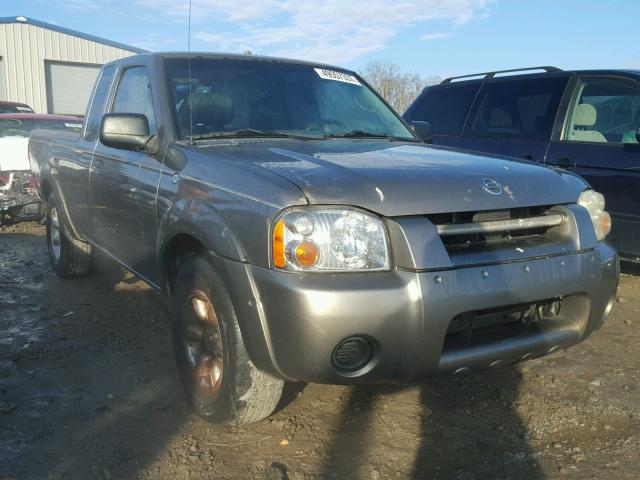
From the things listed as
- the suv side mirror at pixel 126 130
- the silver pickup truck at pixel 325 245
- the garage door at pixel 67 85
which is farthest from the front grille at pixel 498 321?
the garage door at pixel 67 85

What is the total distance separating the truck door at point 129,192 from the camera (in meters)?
3.24

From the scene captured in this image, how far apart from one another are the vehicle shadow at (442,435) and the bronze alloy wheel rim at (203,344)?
62 cm

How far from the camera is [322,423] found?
290 cm

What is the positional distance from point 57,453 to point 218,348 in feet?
2.72

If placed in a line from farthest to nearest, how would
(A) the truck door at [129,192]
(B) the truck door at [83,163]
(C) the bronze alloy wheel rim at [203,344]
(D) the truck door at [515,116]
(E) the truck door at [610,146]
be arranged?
1. (D) the truck door at [515,116]
2. (E) the truck door at [610,146]
3. (B) the truck door at [83,163]
4. (A) the truck door at [129,192]
5. (C) the bronze alloy wheel rim at [203,344]

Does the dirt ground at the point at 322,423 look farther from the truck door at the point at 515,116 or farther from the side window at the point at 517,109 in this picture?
the side window at the point at 517,109

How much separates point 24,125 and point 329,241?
7.72m

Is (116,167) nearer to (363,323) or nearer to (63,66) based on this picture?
(363,323)

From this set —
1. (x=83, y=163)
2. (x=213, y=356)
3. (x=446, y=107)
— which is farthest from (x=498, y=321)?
(x=446, y=107)

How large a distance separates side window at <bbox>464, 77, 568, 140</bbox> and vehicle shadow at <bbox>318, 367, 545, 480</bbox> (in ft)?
9.26

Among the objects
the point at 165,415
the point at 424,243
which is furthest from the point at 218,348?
the point at 424,243

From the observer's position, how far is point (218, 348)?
2689 millimetres

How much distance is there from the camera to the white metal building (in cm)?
2242

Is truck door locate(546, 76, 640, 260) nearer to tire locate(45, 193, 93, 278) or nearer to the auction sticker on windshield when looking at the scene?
the auction sticker on windshield
